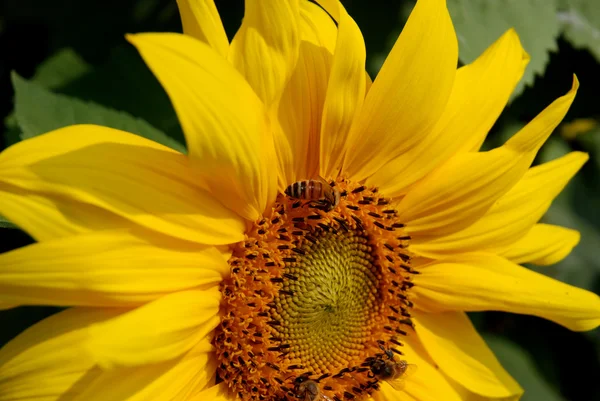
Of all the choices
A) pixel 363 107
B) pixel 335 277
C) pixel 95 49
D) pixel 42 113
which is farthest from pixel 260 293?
pixel 95 49

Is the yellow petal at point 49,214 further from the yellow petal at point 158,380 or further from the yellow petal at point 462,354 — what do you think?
the yellow petal at point 462,354

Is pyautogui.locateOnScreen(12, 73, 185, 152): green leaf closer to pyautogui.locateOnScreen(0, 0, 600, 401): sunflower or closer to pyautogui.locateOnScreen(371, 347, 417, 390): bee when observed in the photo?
pyautogui.locateOnScreen(0, 0, 600, 401): sunflower

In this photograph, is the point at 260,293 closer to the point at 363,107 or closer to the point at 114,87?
the point at 363,107

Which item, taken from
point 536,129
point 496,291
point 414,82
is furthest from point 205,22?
point 496,291

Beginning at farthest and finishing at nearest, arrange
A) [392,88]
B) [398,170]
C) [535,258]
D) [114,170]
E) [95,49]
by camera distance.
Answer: [95,49]
[535,258]
[398,170]
[392,88]
[114,170]

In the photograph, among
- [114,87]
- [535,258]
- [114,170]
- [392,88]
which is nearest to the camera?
[114,170]

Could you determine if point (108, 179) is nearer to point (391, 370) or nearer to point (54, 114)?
point (54, 114)
